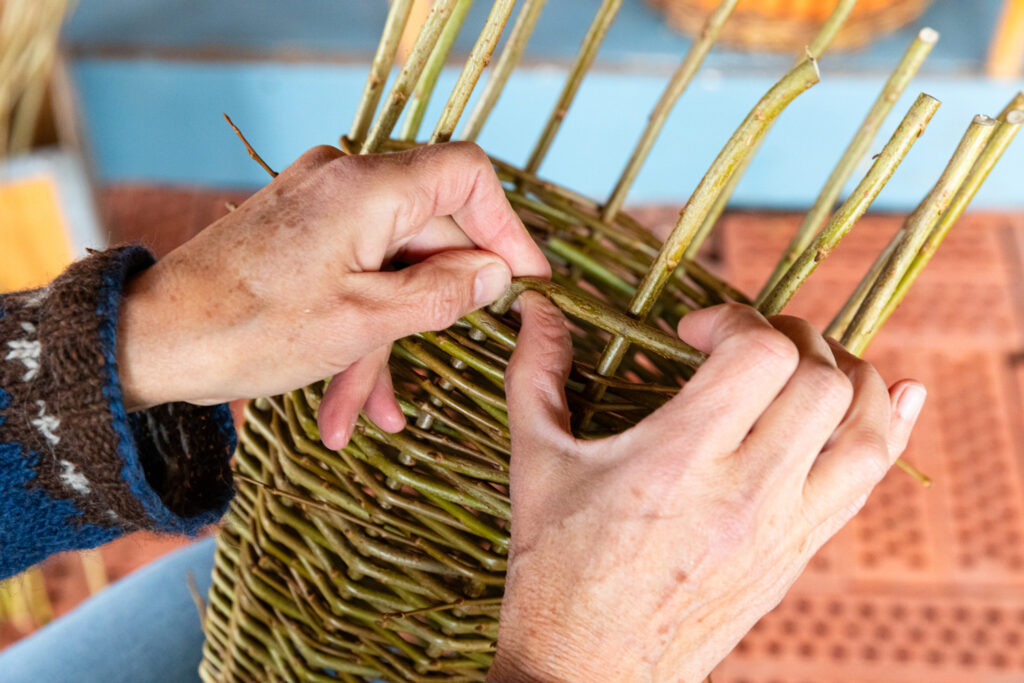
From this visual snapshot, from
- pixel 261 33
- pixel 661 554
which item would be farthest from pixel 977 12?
pixel 661 554

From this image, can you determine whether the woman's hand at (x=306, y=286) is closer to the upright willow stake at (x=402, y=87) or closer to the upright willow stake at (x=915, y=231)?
the upright willow stake at (x=402, y=87)

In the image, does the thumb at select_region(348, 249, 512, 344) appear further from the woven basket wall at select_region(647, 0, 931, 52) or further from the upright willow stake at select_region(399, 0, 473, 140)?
the woven basket wall at select_region(647, 0, 931, 52)

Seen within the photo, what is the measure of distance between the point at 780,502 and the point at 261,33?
4.01 ft

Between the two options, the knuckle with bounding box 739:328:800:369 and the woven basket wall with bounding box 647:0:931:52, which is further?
the woven basket wall with bounding box 647:0:931:52

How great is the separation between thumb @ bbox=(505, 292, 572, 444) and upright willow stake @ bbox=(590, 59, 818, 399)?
0.09 ft

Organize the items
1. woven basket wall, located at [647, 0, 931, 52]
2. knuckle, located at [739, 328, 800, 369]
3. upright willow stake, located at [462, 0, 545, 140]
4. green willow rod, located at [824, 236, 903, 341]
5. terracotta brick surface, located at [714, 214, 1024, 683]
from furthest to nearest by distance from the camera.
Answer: woven basket wall, located at [647, 0, 931, 52] < terracotta brick surface, located at [714, 214, 1024, 683] < upright willow stake, located at [462, 0, 545, 140] < green willow rod, located at [824, 236, 903, 341] < knuckle, located at [739, 328, 800, 369]

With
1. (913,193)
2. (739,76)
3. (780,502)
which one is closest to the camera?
(780,502)

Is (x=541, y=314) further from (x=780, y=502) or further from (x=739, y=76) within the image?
(x=739, y=76)

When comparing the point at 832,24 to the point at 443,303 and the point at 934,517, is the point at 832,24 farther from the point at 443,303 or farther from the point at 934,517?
the point at 934,517

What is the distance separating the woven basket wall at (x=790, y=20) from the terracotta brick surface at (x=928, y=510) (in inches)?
12.8

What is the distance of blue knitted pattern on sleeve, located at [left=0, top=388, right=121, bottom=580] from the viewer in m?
0.41

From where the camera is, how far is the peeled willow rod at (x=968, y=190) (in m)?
0.38

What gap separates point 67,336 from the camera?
0.38 meters

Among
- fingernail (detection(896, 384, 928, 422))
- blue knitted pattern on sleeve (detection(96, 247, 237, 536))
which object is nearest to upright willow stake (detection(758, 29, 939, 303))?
fingernail (detection(896, 384, 928, 422))
